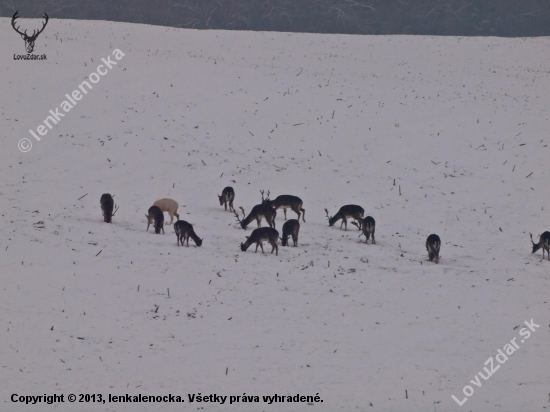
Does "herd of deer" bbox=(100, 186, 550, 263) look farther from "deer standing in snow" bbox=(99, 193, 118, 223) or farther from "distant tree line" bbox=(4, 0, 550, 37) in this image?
"distant tree line" bbox=(4, 0, 550, 37)

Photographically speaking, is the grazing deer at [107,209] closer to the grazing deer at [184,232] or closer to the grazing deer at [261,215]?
the grazing deer at [184,232]

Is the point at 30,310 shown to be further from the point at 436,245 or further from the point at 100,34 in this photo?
the point at 100,34

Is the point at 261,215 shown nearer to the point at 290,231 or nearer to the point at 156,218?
the point at 290,231

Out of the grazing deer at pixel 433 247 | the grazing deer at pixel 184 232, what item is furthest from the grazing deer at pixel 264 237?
the grazing deer at pixel 433 247

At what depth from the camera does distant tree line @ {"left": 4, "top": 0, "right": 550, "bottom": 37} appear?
61.3 metres

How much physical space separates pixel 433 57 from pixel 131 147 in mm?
26192

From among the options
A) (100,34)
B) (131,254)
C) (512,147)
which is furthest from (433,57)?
(131,254)

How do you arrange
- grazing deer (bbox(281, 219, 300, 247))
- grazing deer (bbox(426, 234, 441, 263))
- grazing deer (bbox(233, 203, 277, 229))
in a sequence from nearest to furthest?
grazing deer (bbox(426, 234, 441, 263)) < grazing deer (bbox(281, 219, 300, 247)) < grazing deer (bbox(233, 203, 277, 229))

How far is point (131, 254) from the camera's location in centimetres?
1496

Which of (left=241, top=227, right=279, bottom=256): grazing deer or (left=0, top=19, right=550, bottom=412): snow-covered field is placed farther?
(left=241, top=227, right=279, bottom=256): grazing deer

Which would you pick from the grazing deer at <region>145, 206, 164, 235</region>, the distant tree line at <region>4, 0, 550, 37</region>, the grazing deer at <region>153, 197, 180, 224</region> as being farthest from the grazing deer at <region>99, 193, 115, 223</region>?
the distant tree line at <region>4, 0, 550, 37</region>

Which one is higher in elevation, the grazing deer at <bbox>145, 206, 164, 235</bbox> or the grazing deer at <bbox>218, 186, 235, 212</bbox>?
the grazing deer at <bbox>218, 186, 235, 212</bbox>

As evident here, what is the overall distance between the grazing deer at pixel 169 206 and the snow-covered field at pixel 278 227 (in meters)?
0.72

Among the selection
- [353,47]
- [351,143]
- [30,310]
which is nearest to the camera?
[30,310]
